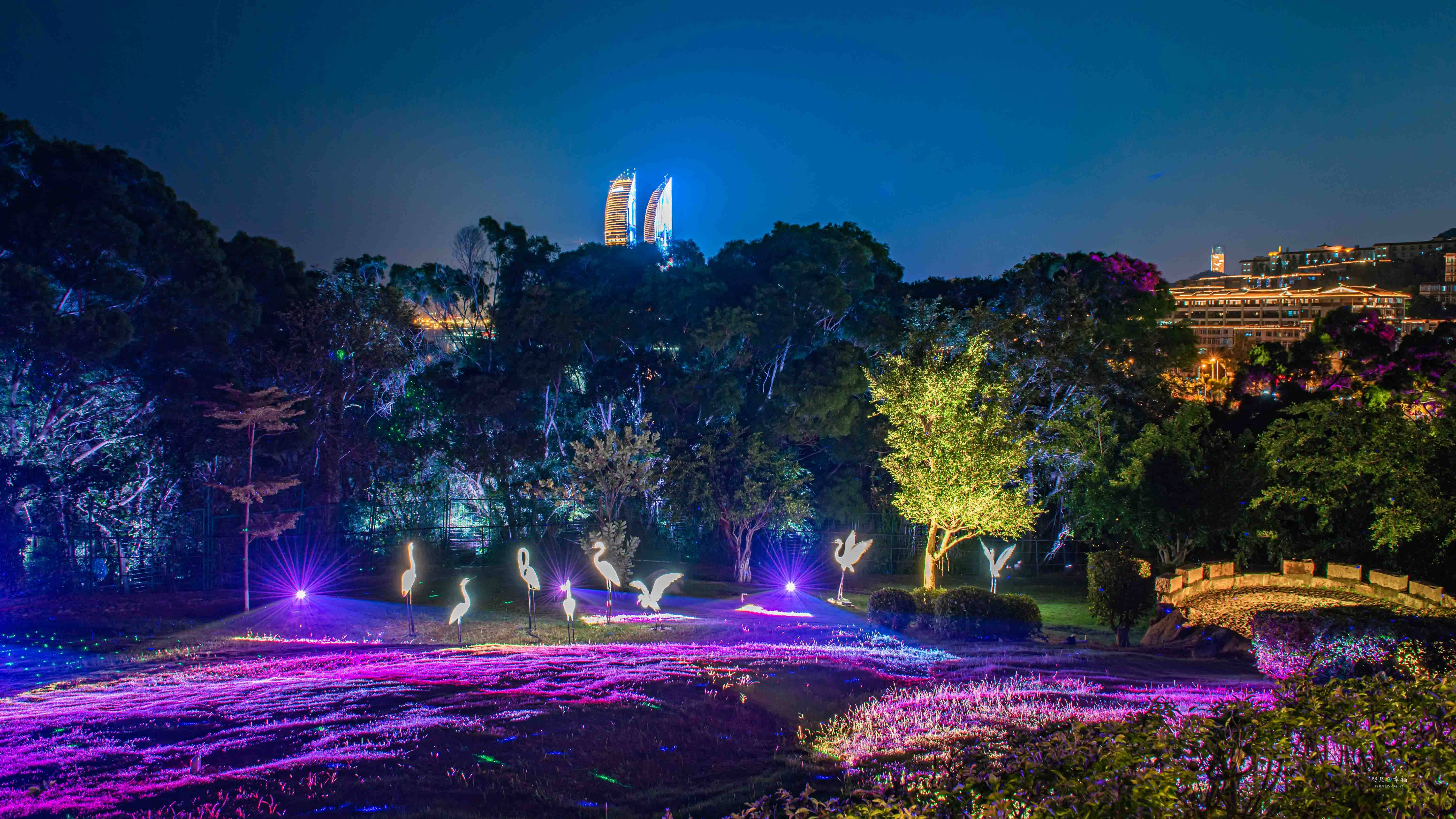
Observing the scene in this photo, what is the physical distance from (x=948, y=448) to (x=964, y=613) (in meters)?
5.17

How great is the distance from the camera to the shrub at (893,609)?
1463 centimetres

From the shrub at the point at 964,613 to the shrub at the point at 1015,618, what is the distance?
13 centimetres

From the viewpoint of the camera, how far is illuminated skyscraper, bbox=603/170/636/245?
3653 cm

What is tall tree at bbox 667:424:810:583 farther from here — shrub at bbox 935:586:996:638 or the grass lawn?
shrub at bbox 935:586:996:638

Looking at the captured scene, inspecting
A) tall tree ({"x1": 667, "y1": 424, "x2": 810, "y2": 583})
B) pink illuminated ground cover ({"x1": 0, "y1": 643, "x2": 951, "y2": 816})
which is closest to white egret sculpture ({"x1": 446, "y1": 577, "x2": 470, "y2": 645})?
pink illuminated ground cover ({"x1": 0, "y1": 643, "x2": 951, "y2": 816})

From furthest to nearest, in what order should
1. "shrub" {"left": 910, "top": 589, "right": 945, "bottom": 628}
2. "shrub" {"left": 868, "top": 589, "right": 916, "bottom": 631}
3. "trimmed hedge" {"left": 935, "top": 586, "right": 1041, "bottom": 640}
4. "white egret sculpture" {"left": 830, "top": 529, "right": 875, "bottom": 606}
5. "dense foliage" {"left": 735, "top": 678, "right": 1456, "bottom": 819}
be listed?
"white egret sculpture" {"left": 830, "top": 529, "right": 875, "bottom": 606} < "shrub" {"left": 868, "top": 589, "right": 916, "bottom": 631} < "shrub" {"left": 910, "top": 589, "right": 945, "bottom": 628} < "trimmed hedge" {"left": 935, "top": 586, "right": 1041, "bottom": 640} < "dense foliage" {"left": 735, "top": 678, "right": 1456, "bottom": 819}

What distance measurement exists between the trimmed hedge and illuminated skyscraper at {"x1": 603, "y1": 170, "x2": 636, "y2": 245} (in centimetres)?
2455

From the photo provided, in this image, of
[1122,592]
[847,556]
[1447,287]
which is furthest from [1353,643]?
[1447,287]

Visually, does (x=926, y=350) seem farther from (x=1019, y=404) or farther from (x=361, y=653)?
(x=361, y=653)

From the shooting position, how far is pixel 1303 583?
1742cm

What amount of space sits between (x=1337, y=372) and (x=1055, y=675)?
963 inches

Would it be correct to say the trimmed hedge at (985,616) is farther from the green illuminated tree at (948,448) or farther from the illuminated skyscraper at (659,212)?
the illuminated skyscraper at (659,212)

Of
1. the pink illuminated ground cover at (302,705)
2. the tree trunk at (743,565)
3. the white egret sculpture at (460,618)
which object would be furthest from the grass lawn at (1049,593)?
the white egret sculpture at (460,618)

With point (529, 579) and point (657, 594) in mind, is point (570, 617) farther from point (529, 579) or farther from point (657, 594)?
point (657, 594)
